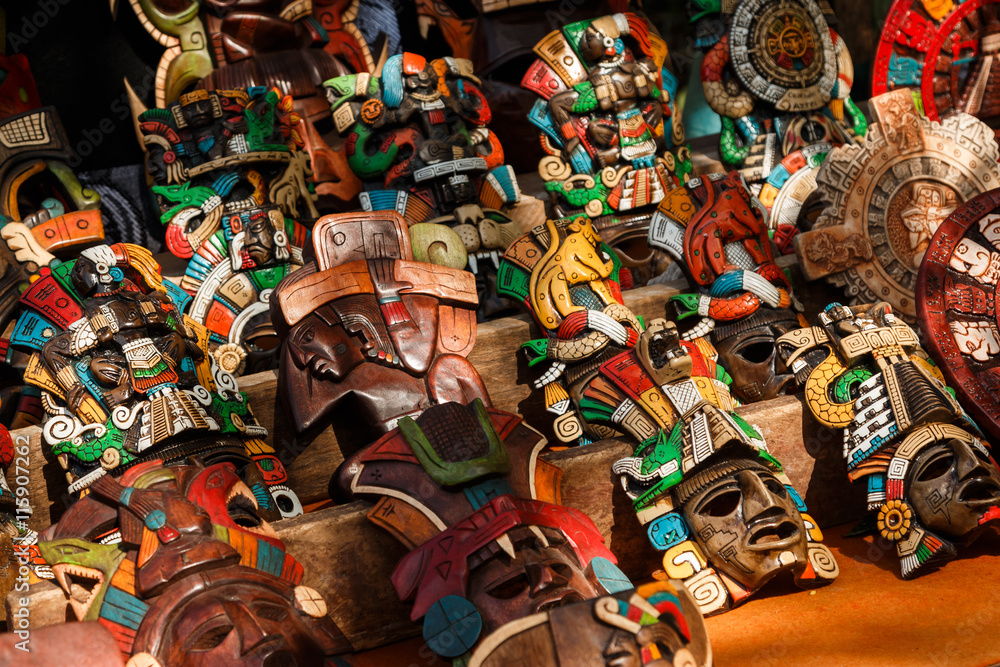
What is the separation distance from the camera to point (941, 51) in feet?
12.3

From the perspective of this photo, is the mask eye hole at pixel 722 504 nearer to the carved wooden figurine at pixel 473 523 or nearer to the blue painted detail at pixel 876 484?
the carved wooden figurine at pixel 473 523

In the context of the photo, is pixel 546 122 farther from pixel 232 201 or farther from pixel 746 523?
pixel 746 523

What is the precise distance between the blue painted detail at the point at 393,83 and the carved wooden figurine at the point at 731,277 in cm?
105

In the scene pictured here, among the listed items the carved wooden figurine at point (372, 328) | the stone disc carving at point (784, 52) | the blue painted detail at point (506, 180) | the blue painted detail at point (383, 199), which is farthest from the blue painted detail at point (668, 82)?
the carved wooden figurine at point (372, 328)

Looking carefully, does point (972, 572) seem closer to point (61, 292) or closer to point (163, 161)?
Result: point (61, 292)

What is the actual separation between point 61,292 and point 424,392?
3.48ft

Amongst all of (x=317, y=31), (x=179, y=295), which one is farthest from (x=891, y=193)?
(x=317, y=31)

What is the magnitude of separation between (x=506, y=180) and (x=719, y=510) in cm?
173

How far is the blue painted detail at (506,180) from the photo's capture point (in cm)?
349

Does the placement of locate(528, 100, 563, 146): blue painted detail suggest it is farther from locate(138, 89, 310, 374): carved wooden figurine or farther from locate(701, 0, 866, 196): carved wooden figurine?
locate(138, 89, 310, 374): carved wooden figurine

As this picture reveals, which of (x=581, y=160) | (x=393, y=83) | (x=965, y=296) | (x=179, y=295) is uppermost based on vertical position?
(x=393, y=83)

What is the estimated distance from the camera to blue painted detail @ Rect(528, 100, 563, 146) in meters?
3.53

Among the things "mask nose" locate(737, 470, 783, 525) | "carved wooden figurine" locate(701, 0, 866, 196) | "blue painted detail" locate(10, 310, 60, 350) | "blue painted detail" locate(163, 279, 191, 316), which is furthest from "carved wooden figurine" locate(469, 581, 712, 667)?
"carved wooden figurine" locate(701, 0, 866, 196)

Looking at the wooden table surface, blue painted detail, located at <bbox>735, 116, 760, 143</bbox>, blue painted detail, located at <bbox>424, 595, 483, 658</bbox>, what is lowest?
the wooden table surface
